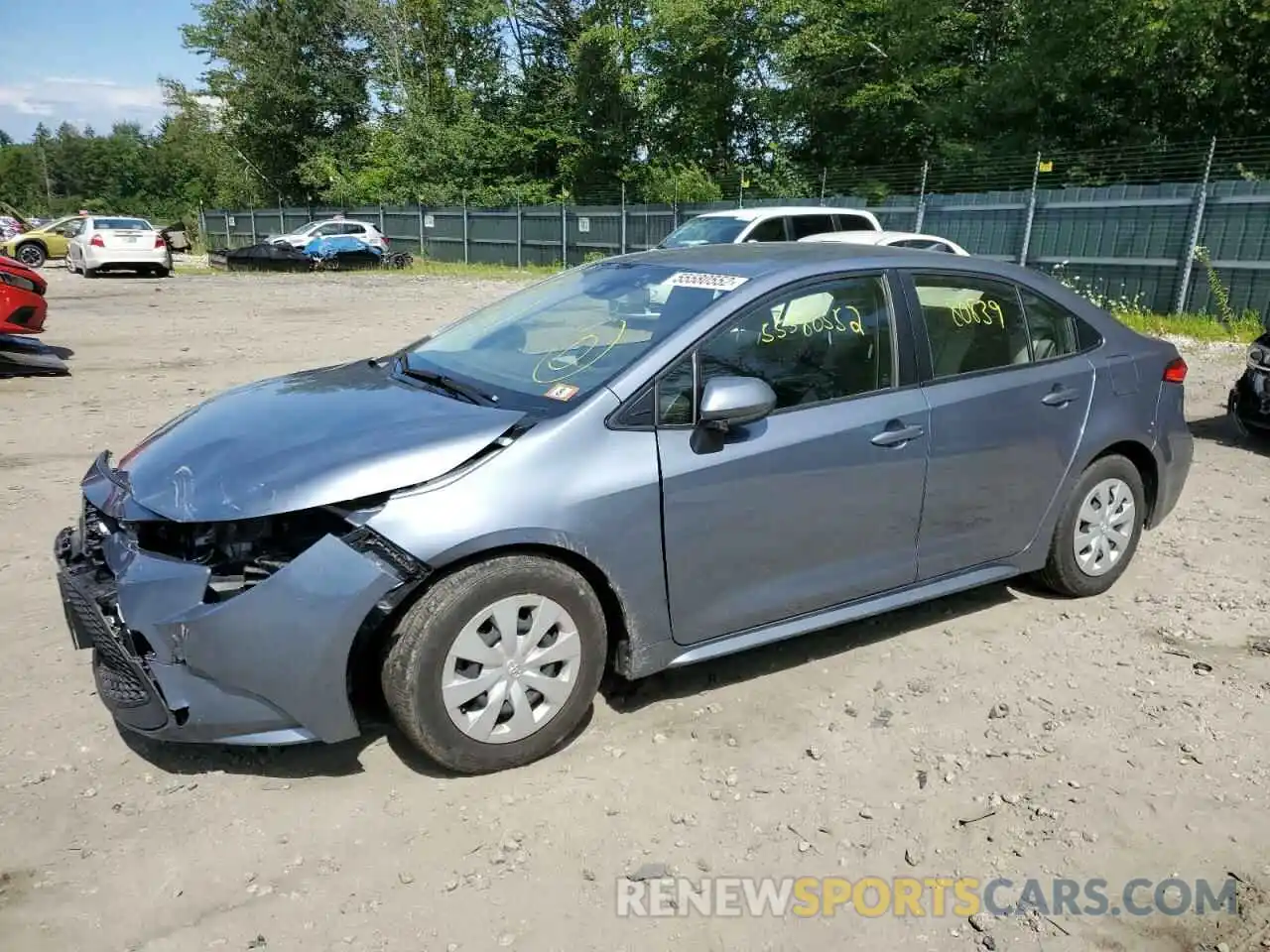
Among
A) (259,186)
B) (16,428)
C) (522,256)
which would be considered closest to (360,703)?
(16,428)

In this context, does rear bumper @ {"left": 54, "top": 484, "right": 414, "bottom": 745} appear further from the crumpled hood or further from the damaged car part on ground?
the damaged car part on ground

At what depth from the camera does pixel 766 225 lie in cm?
1259

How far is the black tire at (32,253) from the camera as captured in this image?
1049 inches

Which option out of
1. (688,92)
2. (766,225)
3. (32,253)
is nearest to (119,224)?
(32,253)

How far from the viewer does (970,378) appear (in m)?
3.89

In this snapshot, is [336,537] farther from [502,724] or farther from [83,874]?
[83,874]

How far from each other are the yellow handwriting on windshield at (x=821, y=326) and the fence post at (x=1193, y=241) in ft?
42.5

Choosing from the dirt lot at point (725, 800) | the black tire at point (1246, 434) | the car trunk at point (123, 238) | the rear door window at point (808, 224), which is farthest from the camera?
the car trunk at point (123, 238)

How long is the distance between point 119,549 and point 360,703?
90cm

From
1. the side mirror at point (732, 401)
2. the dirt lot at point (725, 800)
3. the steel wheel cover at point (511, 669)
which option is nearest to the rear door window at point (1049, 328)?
the dirt lot at point (725, 800)

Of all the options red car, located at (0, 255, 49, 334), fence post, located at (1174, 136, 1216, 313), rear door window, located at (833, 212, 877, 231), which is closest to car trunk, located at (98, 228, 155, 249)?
red car, located at (0, 255, 49, 334)

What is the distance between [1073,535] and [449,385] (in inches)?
112

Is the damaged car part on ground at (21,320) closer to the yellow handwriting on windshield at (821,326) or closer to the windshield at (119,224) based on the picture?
the yellow handwriting on windshield at (821,326)

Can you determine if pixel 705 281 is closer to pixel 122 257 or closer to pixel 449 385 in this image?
pixel 449 385
